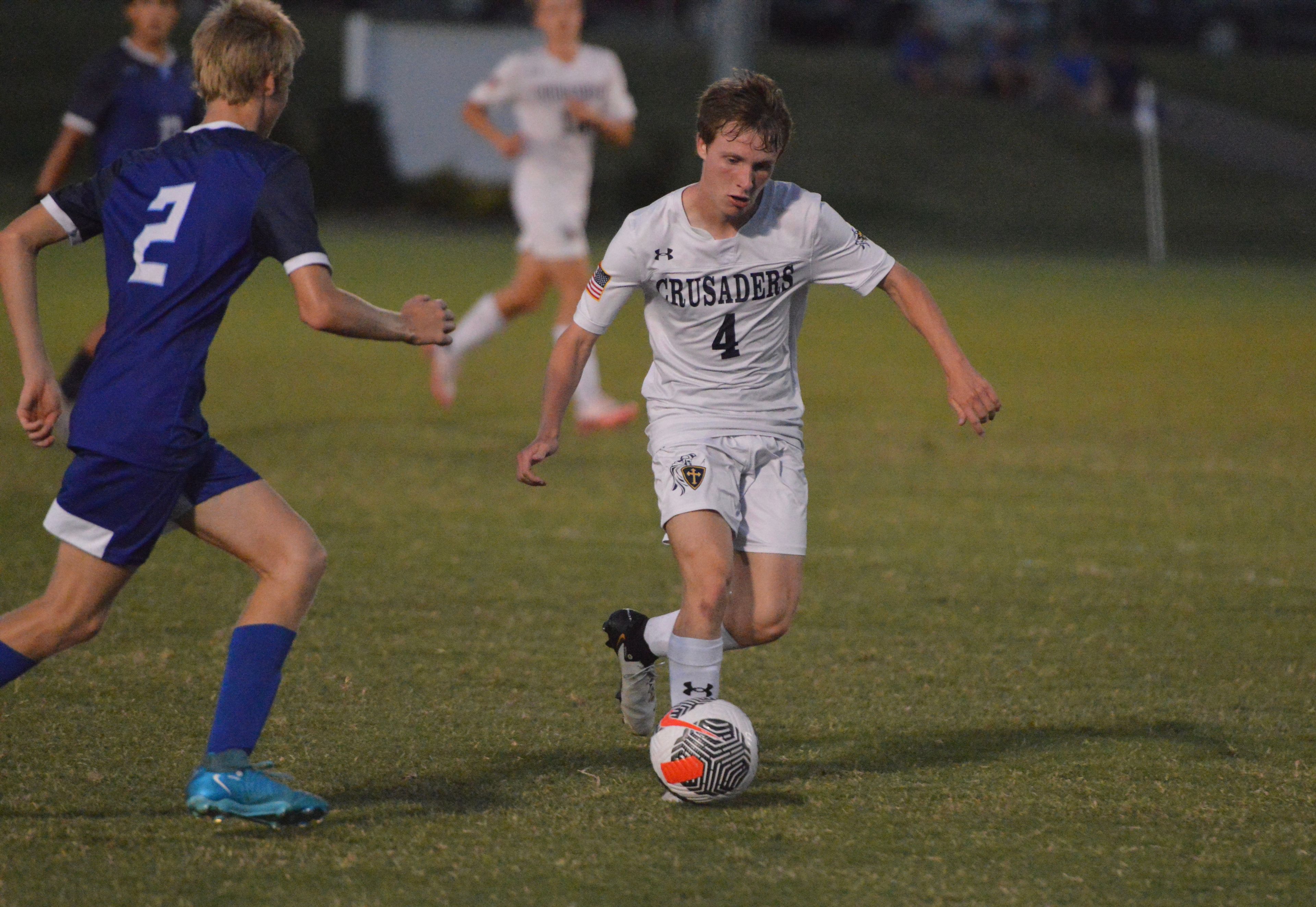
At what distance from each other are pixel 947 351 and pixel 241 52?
1.93 meters

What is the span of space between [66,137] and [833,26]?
3354cm

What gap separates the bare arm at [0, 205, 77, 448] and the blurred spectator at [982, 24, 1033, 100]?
108ft

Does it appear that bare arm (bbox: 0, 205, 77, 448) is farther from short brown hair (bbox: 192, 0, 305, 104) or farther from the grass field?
the grass field

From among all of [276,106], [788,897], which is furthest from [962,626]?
[276,106]

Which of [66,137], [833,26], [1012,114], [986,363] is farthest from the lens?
[833,26]

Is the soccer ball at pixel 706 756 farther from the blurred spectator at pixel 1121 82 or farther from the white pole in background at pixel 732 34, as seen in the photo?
the blurred spectator at pixel 1121 82

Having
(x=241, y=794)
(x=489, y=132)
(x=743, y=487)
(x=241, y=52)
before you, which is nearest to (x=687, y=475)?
(x=743, y=487)

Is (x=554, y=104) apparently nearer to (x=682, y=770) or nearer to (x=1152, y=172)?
(x=682, y=770)

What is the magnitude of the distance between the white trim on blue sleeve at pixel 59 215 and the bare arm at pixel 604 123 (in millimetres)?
6393

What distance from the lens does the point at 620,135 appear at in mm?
10062

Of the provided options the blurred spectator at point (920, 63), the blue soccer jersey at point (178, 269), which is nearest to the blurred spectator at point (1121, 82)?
the blurred spectator at point (920, 63)

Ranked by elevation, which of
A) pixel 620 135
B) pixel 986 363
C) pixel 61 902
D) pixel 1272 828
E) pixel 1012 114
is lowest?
pixel 61 902

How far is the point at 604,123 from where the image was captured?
9953mm

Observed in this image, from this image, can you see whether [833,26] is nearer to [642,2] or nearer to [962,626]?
[642,2]
